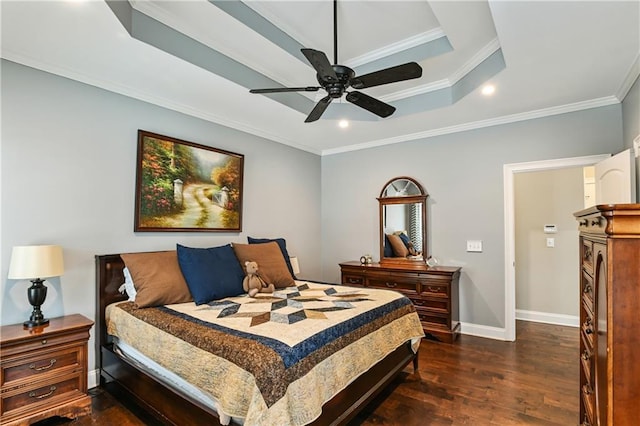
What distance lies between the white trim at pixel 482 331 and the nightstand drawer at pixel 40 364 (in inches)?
154

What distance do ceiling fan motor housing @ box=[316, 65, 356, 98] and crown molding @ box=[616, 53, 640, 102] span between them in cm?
217

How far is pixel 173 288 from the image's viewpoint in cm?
268

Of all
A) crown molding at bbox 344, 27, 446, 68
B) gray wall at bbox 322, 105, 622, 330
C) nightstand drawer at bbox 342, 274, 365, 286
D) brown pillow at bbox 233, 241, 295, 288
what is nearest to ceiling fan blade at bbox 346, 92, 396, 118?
crown molding at bbox 344, 27, 446, 68

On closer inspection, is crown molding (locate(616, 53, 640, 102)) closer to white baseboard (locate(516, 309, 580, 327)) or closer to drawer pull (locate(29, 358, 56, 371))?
white baseboard (locate(516, 309, 580, 327))

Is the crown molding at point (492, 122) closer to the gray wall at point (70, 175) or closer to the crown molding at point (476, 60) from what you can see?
the crown molding at point (476, 60)

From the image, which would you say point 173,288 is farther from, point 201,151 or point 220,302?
point 201,151

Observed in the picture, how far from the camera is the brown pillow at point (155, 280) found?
8.42 feet

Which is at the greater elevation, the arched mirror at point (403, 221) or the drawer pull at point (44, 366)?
the arched mirror at point (403, 221)

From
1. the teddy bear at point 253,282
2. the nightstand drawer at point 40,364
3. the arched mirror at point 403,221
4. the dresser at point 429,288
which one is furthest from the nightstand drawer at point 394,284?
the nightstand drawer at point 40,364

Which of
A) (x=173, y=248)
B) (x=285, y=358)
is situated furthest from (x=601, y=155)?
(x=173, y=248)

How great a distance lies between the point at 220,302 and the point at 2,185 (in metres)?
1.76

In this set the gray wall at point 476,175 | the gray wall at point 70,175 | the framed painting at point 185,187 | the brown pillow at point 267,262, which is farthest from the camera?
the gray wall at point 476,175

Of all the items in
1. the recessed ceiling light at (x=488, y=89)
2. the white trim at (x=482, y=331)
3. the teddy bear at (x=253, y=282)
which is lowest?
the white trim at (x=482, y=331)

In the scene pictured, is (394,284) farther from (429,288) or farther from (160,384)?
(160,384)
